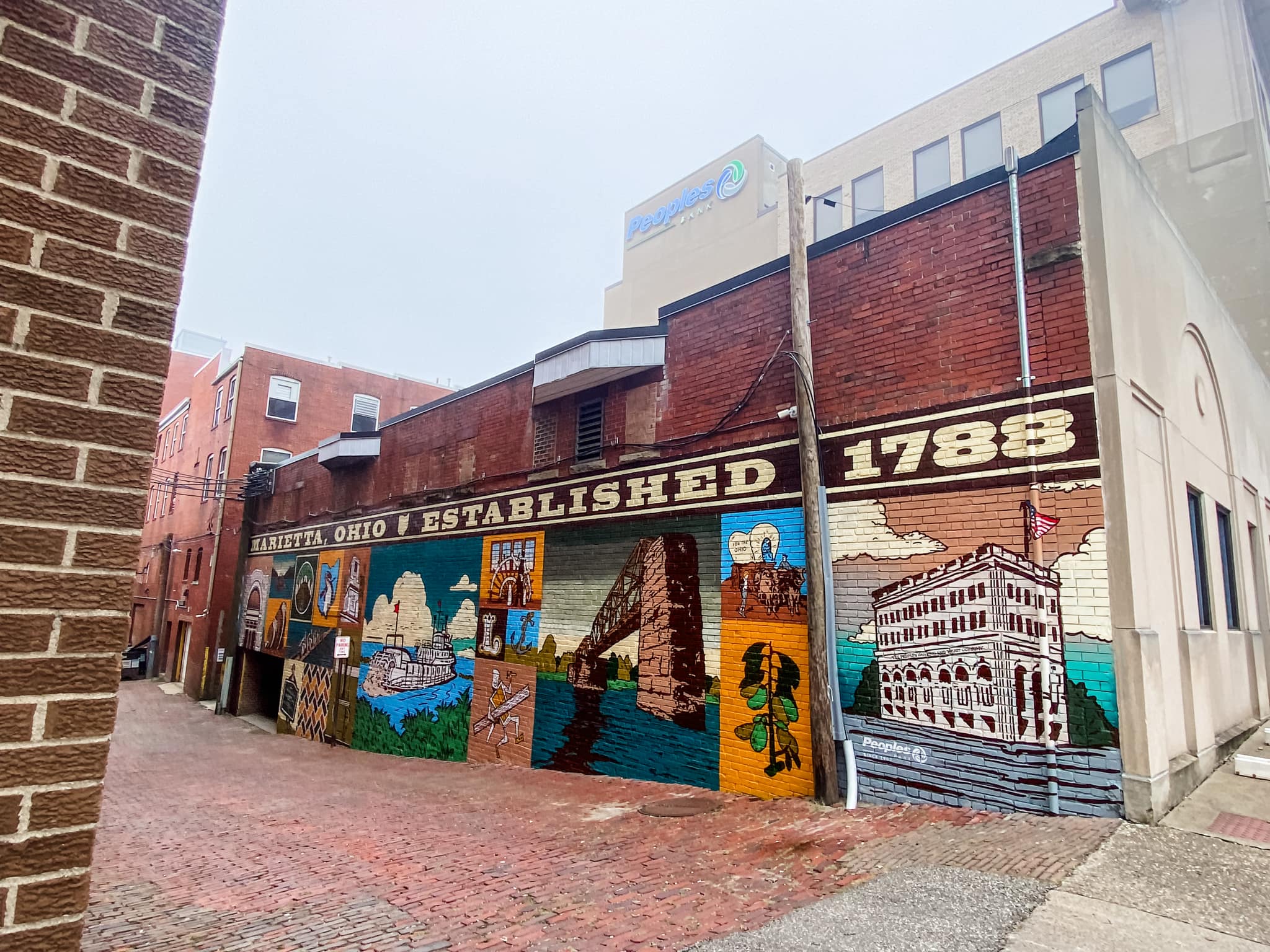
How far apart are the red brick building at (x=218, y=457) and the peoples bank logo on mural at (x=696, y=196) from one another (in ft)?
40.0

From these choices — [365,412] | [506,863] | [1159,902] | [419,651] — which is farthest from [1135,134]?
[365,412]

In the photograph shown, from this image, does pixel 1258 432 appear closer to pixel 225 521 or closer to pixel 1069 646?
pixel 1069 646

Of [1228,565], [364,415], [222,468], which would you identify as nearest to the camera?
[1228,565]

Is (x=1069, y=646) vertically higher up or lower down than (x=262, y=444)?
lower down

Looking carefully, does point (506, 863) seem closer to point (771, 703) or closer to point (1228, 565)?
point (771, 703)

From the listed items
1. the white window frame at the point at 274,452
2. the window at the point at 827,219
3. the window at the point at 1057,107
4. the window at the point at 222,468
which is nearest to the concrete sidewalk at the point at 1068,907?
the window at the point at 1057,107

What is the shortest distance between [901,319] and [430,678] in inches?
433

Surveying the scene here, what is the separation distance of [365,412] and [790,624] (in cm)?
2629

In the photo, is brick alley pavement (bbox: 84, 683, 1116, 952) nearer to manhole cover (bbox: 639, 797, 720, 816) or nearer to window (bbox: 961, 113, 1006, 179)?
manhole cover (bbox: 639, 797, 720, 816)

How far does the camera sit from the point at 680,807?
7961 millimetres

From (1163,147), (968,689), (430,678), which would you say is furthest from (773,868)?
(1163,147)

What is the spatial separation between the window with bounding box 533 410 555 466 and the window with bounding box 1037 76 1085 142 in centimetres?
1794

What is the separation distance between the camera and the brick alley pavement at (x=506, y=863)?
4691 mm

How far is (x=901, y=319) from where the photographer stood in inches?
310
